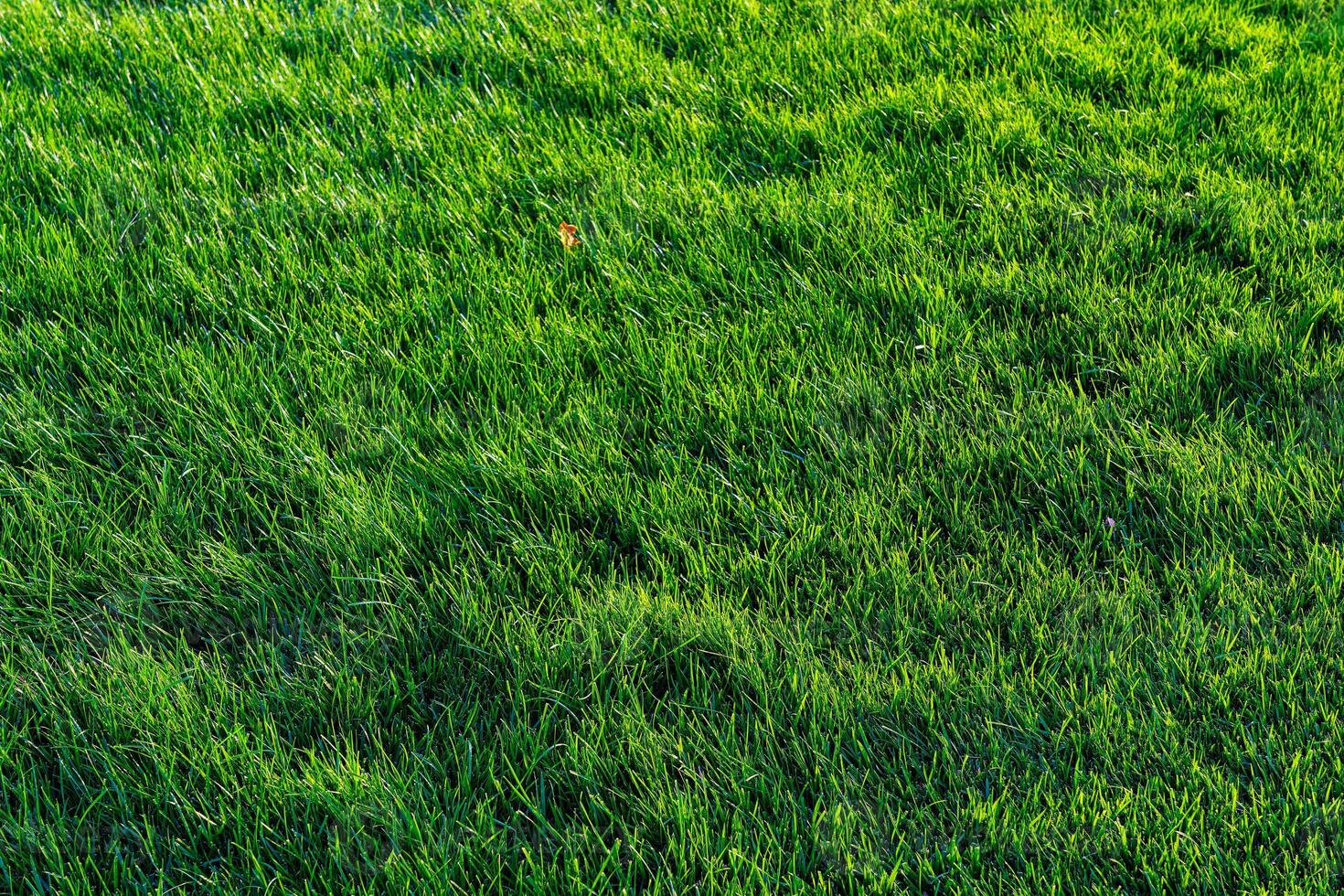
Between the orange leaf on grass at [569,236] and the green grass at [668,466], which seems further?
the orange leaf on grass at [569,236]

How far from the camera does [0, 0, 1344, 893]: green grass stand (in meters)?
1.78

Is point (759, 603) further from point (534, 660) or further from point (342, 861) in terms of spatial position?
point (342, 861)

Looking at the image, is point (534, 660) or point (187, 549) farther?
point (187, 549)

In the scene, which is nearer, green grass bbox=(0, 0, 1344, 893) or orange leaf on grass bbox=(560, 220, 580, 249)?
green grass bbox=(0, 0, 1344, 893)

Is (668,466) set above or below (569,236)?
below

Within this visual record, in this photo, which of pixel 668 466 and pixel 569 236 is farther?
pixel 569 236

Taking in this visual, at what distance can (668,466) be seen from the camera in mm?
2377

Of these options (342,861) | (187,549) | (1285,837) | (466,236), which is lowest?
(1285,837)

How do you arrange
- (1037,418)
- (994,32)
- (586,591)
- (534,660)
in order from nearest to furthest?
(534,660), (586,591), (1037,418), (994,32)

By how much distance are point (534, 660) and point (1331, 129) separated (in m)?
2.94

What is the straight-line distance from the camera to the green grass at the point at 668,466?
1.78 metres

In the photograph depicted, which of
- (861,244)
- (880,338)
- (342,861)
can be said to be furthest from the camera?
(861,244)

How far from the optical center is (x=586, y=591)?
2152 millimetres

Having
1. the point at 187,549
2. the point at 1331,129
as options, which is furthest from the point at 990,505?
the point at 1331,129
